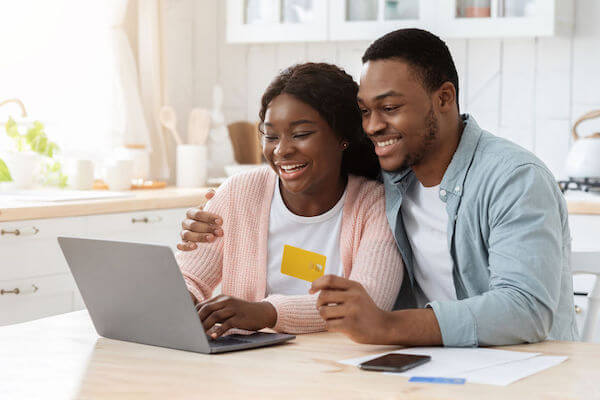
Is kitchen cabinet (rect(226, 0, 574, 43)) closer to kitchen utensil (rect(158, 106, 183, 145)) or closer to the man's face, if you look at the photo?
kitchen utensil (rect(158, 106, 183, 145))

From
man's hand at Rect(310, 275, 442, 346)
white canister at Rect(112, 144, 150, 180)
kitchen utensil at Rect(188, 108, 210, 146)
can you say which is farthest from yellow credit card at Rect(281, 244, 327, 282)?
kitchen utensil at Rect(188, 108, 210, 146)

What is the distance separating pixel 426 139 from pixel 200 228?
505 mm

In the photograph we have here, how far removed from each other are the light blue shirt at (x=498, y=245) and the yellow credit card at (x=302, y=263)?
18 cm

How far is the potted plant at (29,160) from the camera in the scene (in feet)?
10.8

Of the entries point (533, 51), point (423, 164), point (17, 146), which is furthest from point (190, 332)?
point (533, 51)

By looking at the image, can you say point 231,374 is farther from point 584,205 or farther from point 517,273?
point 584,205

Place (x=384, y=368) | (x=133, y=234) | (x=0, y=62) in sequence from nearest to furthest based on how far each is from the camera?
(x=384, y=368), (x=133, y=234), (x=0, y=62)

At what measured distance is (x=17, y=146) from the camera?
3367 mm

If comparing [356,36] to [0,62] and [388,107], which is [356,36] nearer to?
[0,62]

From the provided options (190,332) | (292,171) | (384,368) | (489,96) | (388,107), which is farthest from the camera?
(489,96)

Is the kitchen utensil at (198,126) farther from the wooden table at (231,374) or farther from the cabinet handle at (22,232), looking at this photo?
the wooden table at (231,374)

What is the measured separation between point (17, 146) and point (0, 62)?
49cm

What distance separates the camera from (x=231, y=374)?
1.27 m

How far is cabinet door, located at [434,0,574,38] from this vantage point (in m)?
3.40
